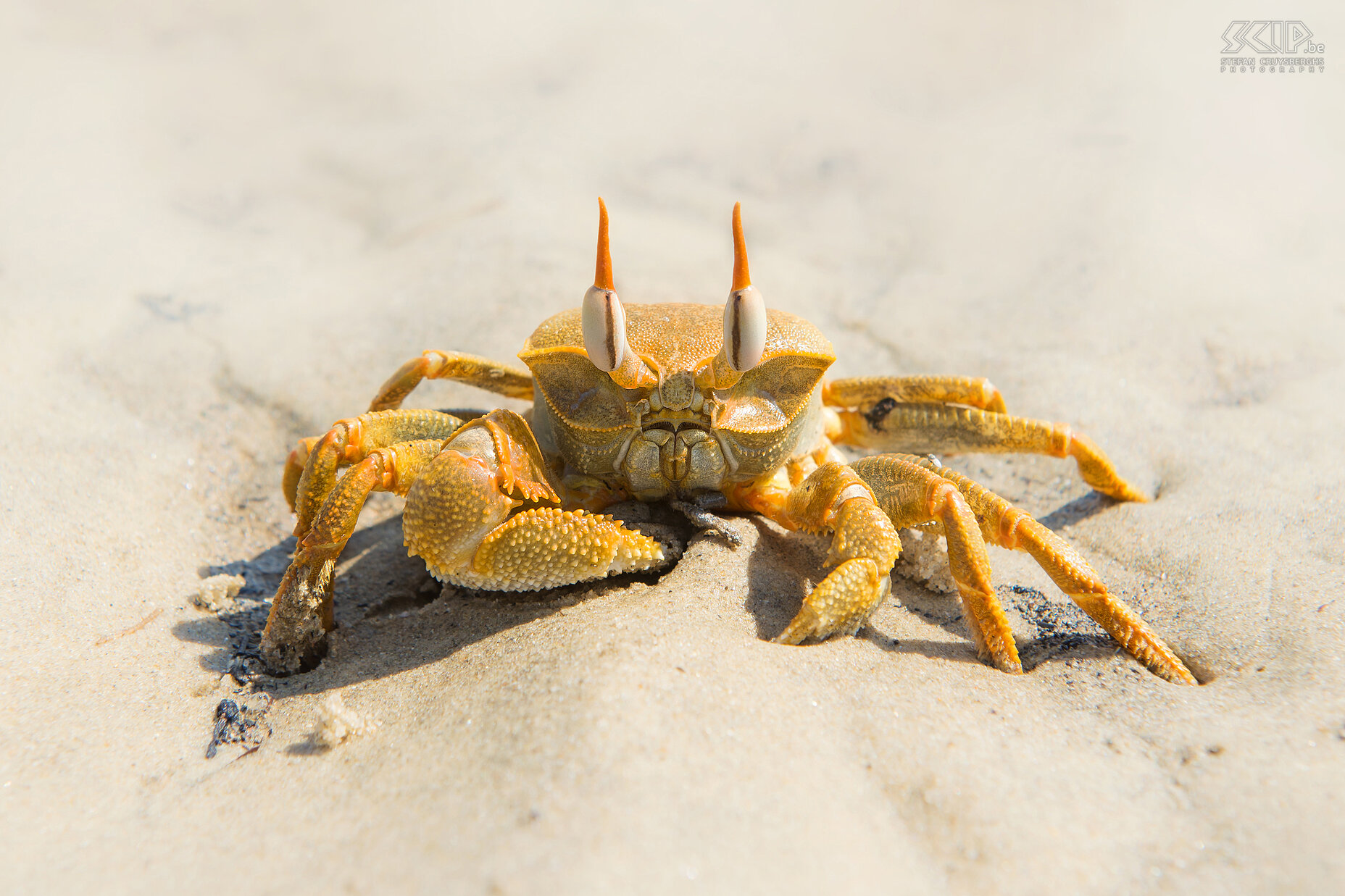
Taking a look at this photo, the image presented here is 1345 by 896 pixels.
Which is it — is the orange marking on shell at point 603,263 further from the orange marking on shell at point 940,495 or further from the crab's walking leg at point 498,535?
the orange marking on shell at point 940,495

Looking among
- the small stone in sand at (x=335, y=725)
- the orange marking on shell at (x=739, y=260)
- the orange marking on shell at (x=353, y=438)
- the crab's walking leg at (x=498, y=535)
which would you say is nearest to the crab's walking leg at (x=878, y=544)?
the crab's walking leg at (x=498, y=535)

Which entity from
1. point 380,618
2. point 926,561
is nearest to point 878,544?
point 926,561

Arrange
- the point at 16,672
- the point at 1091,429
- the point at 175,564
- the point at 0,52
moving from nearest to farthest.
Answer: the point at 16,672
the point at 175,564
the point at 1091,429
the point at 0,52

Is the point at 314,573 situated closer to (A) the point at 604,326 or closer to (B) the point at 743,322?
(A) the point at 604,326

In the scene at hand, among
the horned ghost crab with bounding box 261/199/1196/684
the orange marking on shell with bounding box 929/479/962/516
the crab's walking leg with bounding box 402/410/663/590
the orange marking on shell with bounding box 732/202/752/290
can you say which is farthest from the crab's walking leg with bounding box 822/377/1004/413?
the crab's walking leg with bounding box 402/410/663/590

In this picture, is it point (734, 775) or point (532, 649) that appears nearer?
point (734, 775)

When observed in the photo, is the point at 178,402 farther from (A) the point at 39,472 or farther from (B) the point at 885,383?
(B) the point at 885,383

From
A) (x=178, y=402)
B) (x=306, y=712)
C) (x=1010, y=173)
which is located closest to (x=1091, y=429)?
(x=1010, y=173)
